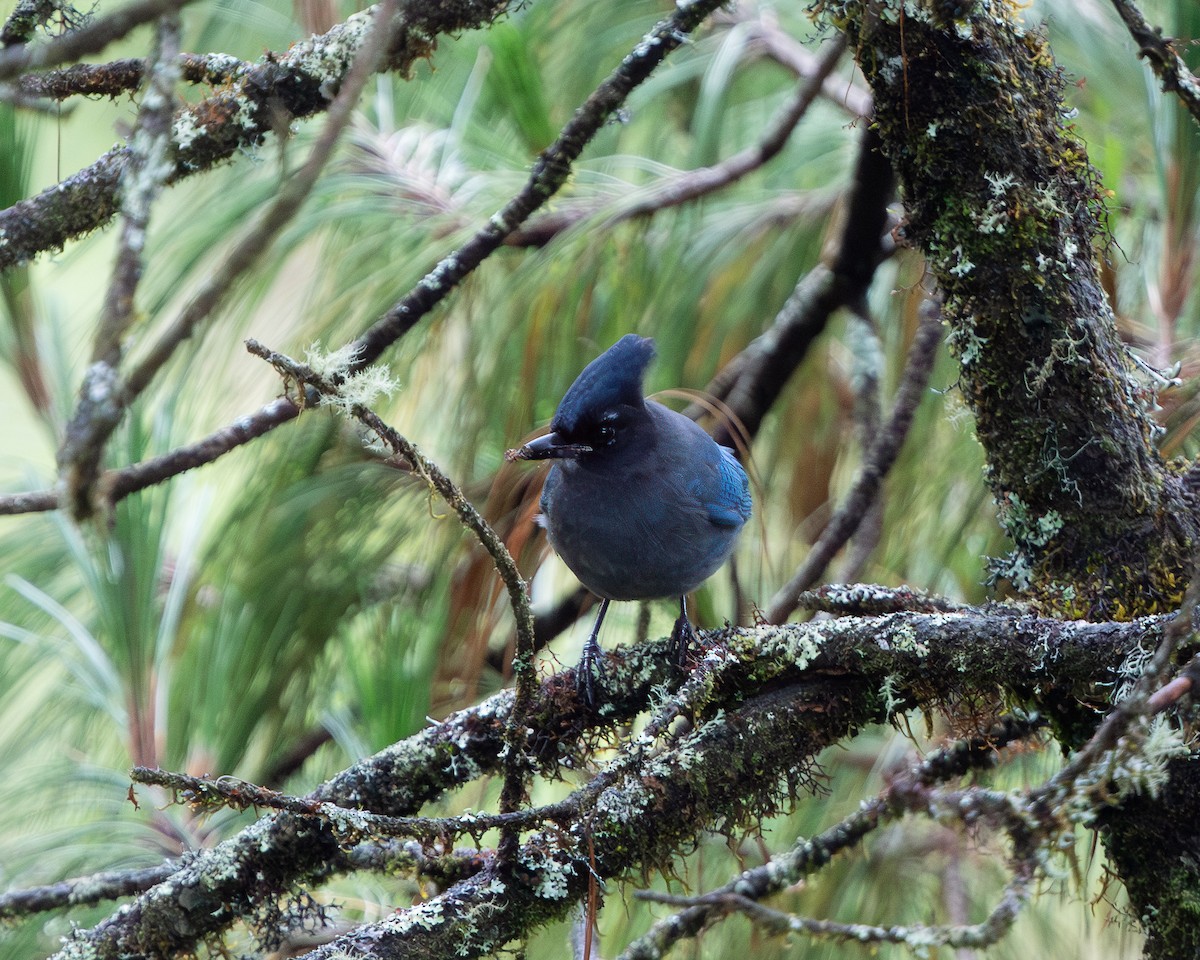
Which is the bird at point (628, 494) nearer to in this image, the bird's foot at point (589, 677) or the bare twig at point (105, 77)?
the bird's foot at point (589, 677)

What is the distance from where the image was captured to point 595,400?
1982 mm

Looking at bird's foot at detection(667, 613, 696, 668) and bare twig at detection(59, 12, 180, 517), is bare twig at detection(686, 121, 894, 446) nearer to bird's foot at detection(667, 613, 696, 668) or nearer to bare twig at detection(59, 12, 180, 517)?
bird's foot at detection(667, 613, 696, 668)

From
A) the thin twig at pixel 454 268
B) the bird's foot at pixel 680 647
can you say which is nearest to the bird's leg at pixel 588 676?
the bird's foot at pixel 680 647

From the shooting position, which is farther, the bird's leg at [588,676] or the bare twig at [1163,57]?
the bird's leg at [588,676]

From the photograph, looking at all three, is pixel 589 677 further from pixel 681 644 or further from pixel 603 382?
pixel 603 382

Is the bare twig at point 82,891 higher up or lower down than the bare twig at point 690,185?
lower down

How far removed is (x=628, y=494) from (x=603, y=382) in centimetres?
27

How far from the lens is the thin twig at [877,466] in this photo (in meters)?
2.12

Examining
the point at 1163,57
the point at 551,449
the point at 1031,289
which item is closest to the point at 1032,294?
the point at 1031,289

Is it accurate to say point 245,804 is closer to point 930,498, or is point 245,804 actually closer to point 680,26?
point 680,26

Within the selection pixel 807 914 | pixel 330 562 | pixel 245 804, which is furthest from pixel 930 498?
pixel 245 804

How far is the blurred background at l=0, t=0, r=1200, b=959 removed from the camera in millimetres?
1820

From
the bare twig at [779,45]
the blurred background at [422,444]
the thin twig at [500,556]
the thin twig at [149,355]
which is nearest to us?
the thin twig at [149,355]

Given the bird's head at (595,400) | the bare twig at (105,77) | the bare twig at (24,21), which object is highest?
the bare twig at (24,21)
